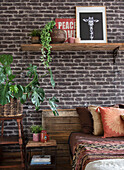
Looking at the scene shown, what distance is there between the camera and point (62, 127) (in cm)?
321

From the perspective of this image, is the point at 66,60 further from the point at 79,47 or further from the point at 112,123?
the point at 112,123

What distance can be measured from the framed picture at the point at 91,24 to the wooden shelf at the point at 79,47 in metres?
0.16

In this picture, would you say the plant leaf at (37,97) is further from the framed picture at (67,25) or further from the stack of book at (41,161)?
the framed picture at (67,25)

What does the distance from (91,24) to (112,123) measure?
174 cm

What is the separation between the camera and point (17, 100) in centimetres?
287

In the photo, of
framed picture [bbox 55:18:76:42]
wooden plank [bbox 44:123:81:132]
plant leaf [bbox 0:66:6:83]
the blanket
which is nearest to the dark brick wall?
framed picture [bbox 55:18:76:42]

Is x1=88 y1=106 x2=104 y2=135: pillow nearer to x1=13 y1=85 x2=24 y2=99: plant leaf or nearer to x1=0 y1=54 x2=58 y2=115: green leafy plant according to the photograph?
x1=0 y1=54 x2=58 y2=115: green leafy plant

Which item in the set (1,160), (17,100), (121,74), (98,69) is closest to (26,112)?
(17,100)

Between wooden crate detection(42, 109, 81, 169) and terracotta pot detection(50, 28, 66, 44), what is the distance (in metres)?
1.12

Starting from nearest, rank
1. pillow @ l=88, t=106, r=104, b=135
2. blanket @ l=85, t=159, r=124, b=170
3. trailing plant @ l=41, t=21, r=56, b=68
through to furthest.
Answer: blanket @ l=85, t=159, r=124, b=170 < pillow @ l=88, t=106, r=104, b=135 < trailing plant @ l=41, t=21, r=56, b=68

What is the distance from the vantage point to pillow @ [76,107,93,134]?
286 cm

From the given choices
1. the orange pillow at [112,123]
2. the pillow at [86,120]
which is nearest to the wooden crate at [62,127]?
the pillow at [86,120]

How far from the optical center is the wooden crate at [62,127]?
10.5ft

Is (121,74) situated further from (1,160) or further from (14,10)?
(1,160)
